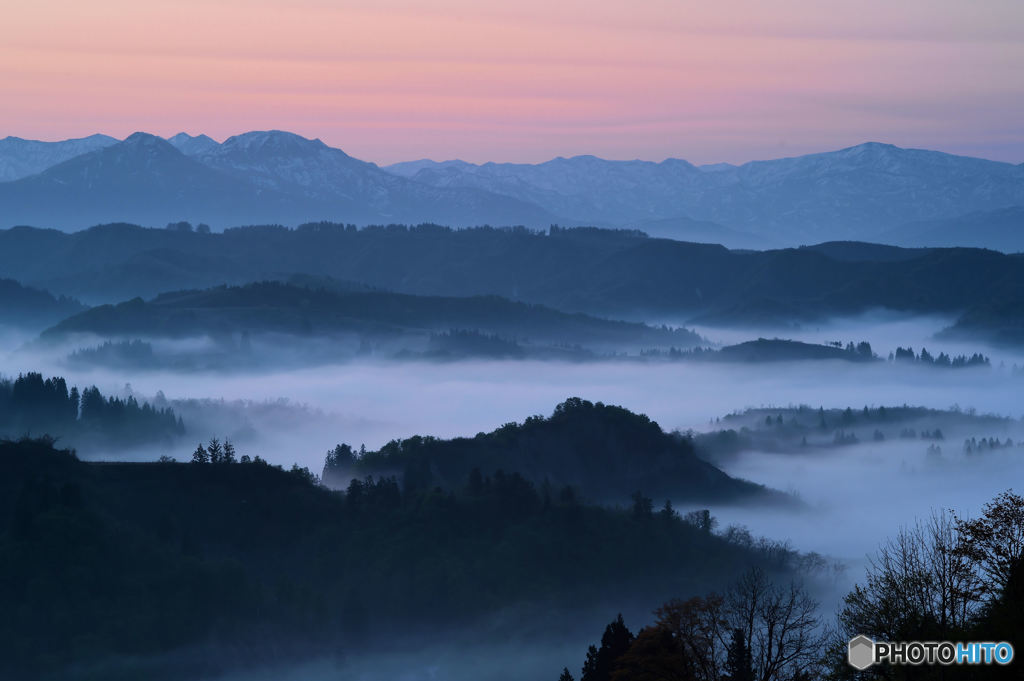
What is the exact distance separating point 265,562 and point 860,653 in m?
129

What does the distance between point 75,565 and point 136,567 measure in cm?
734

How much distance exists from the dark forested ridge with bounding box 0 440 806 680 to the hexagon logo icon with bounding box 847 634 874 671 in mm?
103143

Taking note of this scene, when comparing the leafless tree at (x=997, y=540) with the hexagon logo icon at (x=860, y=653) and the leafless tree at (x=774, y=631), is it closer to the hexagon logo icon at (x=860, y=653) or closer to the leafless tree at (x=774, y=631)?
the hexagon logo icon at (x=860, y=653)

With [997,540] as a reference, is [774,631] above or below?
below

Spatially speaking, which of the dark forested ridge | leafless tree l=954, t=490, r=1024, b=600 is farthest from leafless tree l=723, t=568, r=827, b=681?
the dark forested ridge

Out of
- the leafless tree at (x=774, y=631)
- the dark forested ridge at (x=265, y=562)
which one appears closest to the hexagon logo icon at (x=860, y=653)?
the leafless tree at (x=774, y=631)

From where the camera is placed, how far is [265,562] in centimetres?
17425

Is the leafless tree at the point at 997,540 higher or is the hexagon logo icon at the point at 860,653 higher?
the leafless tree at the point at 997,540

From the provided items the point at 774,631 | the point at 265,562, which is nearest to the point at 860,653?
the point at 774,631

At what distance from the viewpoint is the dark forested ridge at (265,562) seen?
144375 mm

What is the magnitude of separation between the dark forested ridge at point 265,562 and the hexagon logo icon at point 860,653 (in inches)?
4061

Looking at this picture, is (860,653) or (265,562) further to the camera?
(265,562)

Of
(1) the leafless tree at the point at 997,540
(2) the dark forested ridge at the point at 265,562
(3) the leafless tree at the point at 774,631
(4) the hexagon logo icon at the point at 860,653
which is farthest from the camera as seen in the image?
(2) the dark forested ridge at the point at 265,562

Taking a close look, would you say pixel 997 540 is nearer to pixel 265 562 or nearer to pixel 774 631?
pixel 774 631
